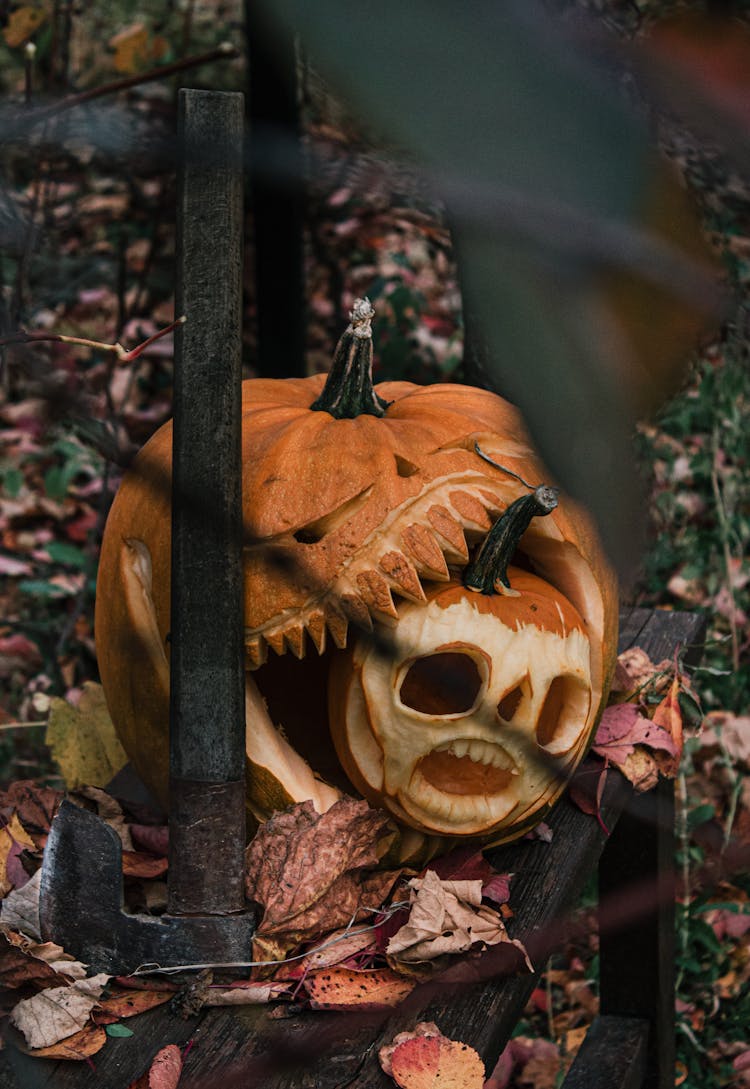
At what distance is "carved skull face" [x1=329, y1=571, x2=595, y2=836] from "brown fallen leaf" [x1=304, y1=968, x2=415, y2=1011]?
7.6 inches

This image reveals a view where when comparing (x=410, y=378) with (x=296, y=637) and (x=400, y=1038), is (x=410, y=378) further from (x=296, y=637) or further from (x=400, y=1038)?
(x=400, y=1038)

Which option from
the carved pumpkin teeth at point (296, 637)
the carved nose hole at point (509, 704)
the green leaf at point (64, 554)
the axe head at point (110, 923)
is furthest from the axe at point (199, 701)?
the green leaf at point (64, 554)

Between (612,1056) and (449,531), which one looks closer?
(449,531)

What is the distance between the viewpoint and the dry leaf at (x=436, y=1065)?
1193mm

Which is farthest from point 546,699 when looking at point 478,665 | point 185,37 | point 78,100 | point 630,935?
point 185,37

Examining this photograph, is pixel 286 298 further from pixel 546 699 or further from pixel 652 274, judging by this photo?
pixel 652 274

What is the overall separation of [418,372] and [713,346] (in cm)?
344

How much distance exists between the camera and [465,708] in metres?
1.49

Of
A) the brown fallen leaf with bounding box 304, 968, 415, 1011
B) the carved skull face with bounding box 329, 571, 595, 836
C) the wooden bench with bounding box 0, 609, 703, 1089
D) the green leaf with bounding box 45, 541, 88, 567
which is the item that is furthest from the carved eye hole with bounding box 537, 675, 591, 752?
the green leaf with bounding box 45, 541, 88, 567

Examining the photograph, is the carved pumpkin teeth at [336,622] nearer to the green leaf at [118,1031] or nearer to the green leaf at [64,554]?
the green leaf at [118,1031]

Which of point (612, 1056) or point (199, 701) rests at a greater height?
point (199, 701)

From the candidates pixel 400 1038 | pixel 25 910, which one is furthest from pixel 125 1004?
pixel 400 1038

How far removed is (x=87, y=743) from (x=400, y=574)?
63cm

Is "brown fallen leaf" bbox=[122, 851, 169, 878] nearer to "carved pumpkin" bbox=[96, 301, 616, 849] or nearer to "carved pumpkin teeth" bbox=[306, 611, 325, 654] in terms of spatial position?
"carved pumpkin" bbox=[96, 301, 616, 849]
